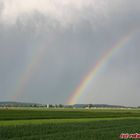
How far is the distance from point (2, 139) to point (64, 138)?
4.58 m

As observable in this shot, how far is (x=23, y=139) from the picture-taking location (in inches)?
1023

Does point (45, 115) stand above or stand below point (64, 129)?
above

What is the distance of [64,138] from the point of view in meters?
27.0

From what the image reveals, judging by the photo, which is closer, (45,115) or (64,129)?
(64,129)

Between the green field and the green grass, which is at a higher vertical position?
the green grass

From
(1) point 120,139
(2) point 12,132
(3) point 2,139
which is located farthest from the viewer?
(2) point 12,132

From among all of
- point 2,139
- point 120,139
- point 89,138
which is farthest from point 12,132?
point 120,139

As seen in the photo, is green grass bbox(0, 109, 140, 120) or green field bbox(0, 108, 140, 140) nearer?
green field bbox(0, 108, 140, 140)

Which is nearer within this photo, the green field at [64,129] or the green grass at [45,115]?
the green field at [64,129]

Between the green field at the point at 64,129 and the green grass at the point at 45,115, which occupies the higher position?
the green grass at the point at 45,115

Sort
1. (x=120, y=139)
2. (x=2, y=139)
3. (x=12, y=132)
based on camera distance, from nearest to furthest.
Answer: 1. (x=2, y=139)
2. (x=120, y=139)
3. (x=12, y=132)

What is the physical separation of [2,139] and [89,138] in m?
6.48

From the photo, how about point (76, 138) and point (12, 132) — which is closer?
point (76, 138)

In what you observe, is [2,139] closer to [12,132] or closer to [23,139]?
[23,139]
